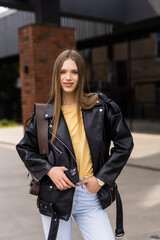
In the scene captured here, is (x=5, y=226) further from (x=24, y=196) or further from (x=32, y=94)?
(x=32, y=94)

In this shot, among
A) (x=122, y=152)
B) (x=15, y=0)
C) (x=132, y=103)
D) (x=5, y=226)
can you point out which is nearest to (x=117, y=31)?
(x=132, y=103)

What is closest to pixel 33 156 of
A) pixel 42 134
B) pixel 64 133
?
pixel 42 134

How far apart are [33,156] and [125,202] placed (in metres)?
2.91

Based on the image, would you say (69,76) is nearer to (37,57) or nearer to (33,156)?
(33,156)

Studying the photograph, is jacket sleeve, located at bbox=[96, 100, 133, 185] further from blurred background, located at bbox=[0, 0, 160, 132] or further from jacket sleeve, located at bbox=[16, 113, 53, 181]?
blurred background, located at bbox=[0, 0, 160, 132]

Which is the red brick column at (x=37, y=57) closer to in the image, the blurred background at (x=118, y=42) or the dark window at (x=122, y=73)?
the blurred background at (x=118, y=42)

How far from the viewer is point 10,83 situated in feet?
67.6

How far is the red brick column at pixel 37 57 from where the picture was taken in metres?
8.91

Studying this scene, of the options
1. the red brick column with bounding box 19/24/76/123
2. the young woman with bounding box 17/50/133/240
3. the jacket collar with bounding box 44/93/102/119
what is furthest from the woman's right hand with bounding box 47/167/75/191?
the red brick column with bounding box 19/24/76/123

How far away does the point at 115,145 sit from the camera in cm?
→ 210

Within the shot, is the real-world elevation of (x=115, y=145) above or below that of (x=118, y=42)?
below

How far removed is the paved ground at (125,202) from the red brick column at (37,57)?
78.9 inches

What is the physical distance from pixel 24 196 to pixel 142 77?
362 inches

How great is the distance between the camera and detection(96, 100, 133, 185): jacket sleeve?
2.04 meters
